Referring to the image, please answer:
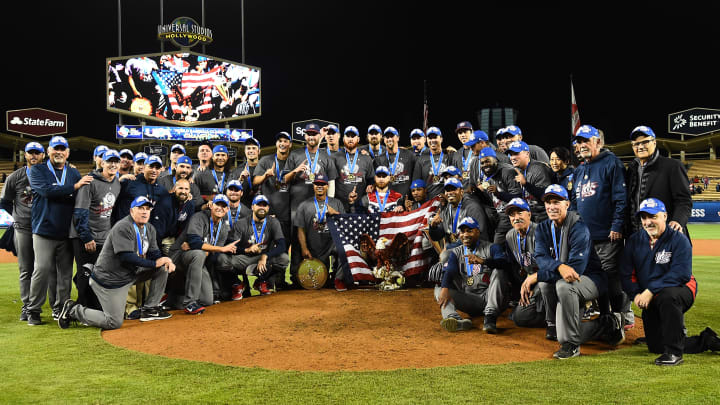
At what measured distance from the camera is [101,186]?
7879 mm

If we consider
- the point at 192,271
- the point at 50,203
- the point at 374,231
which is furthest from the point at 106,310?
the point at 374,231

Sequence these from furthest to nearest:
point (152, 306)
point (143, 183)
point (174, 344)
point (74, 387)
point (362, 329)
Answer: point (143, 183) → point (152, 306) → point (362, 329) → point (174, 344) → point (74, 387)

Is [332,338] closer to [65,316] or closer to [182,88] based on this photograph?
[65,316]

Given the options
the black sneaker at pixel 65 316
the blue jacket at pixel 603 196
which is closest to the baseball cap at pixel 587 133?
the blue jacket at pixel 603 196

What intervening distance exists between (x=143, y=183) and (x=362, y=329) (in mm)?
4087

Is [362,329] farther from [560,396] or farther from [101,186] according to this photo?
[101,186]

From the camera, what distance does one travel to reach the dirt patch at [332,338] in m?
5.55

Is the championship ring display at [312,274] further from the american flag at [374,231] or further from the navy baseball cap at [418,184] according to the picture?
the navy baseball cap at [418,184]

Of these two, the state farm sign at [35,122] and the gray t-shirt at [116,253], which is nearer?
the gray t-shirt at [116,253]

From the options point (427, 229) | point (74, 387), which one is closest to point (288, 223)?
point (427, 229)

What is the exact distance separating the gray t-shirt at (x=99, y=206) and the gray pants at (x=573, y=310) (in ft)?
19.7

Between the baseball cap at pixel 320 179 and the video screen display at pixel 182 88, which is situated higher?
the video screen display at pixel 182 88

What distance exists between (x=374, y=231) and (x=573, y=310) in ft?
15.6

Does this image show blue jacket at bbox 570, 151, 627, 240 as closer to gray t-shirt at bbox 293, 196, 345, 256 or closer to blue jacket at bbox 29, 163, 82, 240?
gray t-shirt at bbox 293, 196, 345, 256
